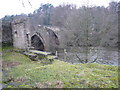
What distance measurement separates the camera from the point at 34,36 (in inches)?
758

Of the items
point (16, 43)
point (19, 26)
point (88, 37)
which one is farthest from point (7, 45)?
point (88, 37)

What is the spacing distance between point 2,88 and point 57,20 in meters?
31.7

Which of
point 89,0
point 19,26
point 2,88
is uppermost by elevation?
point 89,0

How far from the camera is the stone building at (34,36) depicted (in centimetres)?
1212

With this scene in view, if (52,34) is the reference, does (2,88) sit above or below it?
below

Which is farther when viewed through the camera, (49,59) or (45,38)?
(45,38)

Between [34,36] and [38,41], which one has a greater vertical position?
[34,36]

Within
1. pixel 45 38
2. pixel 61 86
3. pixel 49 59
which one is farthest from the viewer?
pixel 45 38

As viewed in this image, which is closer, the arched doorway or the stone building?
the stone building

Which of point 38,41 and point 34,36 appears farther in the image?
point 38,41

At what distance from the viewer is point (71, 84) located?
364 cm

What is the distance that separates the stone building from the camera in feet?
39.8

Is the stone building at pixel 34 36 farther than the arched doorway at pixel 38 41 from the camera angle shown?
No

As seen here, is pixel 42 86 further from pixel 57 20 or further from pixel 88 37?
pixel 57 20
